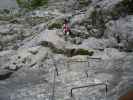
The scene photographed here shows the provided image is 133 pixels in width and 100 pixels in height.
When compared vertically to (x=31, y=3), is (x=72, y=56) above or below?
below

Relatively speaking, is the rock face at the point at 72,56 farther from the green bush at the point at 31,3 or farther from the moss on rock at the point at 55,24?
the green bush at the point at 31,3

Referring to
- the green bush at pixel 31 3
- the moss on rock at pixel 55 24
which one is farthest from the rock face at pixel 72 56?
the green bush at pixel 31 3

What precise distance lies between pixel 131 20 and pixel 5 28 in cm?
767

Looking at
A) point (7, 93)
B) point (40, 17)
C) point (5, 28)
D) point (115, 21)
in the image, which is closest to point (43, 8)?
point (40, 17)

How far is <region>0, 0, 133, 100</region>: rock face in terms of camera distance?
993cm

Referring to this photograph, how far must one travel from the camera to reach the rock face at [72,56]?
9930 millimetres

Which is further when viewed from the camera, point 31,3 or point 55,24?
point 31,3

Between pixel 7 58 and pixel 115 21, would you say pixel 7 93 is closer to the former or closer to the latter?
pixel 7 58

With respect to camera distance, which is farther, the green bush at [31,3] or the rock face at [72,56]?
the green bush at [31,3]

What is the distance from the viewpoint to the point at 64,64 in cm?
1207

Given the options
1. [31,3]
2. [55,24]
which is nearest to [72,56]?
[55,24]

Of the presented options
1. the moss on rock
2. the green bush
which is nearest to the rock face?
the moss on rock

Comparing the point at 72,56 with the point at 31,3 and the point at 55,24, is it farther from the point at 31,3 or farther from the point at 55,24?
the point at 31,3

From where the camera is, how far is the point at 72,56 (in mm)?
12797
